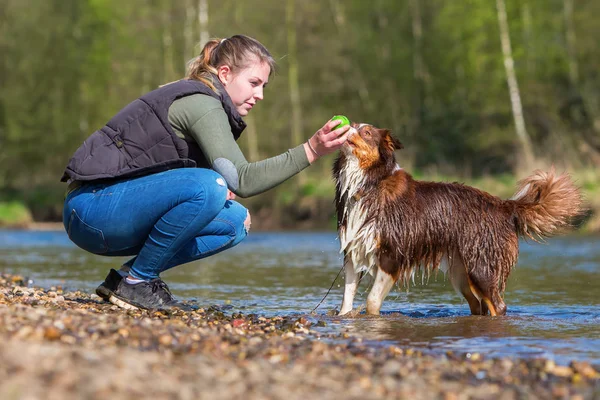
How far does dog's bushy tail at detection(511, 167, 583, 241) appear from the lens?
255 inches

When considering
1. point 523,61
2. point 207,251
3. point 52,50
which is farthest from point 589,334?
point 52,50

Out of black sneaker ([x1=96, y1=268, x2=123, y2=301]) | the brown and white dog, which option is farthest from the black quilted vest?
the brown and white dog

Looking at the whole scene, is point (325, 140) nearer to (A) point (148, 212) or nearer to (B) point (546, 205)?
(A) point (148, 212)

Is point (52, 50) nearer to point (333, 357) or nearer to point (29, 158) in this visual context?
point (29, 158)

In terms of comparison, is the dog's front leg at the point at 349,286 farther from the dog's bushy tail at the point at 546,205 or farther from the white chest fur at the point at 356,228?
the dog's bushy tail at the point at 546,205

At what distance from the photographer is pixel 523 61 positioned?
2583 cm

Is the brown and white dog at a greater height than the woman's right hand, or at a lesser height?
lesser

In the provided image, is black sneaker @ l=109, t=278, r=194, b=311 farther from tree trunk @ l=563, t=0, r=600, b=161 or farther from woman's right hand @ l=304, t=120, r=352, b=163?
tree trunk @ l=563, t=0, r=600, b=161

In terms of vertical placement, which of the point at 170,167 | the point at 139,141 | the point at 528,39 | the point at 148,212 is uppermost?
the point at 528,39

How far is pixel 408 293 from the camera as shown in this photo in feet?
25.4

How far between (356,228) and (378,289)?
0.49 metres

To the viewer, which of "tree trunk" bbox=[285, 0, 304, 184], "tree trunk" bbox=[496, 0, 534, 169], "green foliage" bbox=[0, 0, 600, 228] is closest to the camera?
"tree trunk" bbox=[496, 0, 534, 169]

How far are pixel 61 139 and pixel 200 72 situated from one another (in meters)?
24.6

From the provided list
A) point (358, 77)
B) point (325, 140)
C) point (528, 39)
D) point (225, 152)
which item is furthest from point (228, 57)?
point (358, 77)
